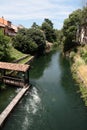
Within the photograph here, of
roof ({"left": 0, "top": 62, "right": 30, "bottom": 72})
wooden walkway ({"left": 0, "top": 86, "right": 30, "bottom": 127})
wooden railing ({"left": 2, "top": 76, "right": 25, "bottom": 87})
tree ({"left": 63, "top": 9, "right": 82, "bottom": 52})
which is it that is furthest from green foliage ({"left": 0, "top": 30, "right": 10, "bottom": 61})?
tree ({"left": 63, "top": 9, "right": 82, "bottom": 52})

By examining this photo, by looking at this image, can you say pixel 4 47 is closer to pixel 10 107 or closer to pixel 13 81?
pixel 13 81

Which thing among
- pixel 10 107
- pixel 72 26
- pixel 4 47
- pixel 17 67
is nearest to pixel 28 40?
pixel 72 26

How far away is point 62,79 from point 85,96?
1119 centimetres

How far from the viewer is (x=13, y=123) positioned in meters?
21.2

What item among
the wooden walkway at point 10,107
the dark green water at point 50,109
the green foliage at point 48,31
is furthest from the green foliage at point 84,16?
the wooden walkway at point 10,107

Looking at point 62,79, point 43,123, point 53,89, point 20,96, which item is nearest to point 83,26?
point 62,79

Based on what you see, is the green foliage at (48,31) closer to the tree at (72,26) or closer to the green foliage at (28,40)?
the tree at (72,26)

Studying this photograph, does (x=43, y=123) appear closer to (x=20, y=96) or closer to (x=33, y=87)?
(x=20, y=96)

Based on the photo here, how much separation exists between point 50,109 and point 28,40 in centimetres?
3919

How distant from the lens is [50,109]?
24.9 m

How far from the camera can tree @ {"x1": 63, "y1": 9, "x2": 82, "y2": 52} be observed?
6819 centimetres

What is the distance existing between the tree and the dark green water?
34.8 meters

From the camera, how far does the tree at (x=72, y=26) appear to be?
68188mm

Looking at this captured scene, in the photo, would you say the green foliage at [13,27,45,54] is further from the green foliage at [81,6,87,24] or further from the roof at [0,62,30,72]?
the roof at [0,62,30,72]
